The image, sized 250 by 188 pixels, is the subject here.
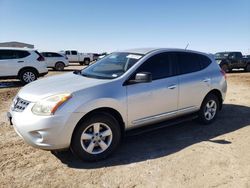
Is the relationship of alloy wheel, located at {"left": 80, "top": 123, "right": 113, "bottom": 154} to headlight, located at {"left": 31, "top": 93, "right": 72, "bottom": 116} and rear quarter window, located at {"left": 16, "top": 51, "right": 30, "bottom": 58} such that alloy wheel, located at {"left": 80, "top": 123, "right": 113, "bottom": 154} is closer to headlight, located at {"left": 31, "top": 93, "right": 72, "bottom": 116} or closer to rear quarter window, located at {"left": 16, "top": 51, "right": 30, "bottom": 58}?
headlight, located at {"left": 31, "top": 93, "right": 72, "bottom": 116}

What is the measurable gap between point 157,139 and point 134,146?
0.58 metres

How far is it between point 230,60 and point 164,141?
17.2 metres

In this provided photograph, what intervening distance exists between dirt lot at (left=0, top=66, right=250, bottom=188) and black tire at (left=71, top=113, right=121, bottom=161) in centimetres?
13

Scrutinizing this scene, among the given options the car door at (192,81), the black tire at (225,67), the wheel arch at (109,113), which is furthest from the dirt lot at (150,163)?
the black tire at (225,67)

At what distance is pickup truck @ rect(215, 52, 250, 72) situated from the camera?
66.2ft

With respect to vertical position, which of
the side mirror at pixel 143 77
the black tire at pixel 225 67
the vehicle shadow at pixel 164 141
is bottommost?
the black tire at pixel 225 67

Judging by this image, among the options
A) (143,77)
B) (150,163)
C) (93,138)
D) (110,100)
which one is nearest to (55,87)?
(110,100)

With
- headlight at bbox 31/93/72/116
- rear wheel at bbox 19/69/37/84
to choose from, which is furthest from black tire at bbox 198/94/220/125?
rear wheel at bbox 19/69/37/84

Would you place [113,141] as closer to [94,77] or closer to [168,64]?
[94,77]

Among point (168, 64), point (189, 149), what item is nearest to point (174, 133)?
point (189, 149)

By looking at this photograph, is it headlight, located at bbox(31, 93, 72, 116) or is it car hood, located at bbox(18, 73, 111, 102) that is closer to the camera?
headlight, located at bbox(31, 93, 72, 116)

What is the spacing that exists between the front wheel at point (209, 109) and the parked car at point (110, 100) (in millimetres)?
32

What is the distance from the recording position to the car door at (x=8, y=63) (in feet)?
40.8

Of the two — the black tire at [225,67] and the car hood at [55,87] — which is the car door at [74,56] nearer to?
the black tire at [225,67]
